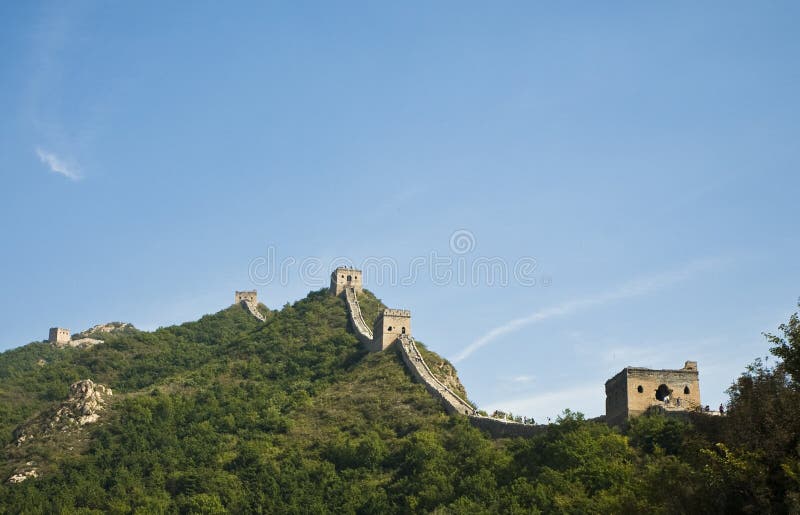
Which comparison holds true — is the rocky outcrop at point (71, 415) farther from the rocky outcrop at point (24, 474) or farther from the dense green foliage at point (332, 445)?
the rocky outcrop at point (24, 474)

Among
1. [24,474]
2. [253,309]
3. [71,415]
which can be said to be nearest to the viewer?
[24,474]

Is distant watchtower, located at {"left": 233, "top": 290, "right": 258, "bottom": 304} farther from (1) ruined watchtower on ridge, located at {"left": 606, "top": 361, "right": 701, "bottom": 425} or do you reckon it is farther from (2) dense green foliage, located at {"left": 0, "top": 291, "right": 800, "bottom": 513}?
(1) ruined watchtower on ridge, located at {"left": 606, "top": 361, "right": 701, "bottom": 425}

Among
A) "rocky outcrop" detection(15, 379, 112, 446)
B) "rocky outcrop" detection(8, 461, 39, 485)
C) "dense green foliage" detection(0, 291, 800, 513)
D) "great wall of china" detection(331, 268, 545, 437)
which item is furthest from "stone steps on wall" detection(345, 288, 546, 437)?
"rocky outcrop" detection(8, 461, 39, 485)

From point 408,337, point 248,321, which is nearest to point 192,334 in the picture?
point 248,321

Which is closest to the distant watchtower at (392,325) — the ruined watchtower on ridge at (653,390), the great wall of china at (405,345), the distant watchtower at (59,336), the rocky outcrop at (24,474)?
the great wall of china at (405,345)

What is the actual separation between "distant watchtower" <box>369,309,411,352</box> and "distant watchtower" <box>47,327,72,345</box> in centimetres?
7030

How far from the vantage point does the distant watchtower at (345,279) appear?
10156cm

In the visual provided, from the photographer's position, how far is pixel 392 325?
82938 millimetres

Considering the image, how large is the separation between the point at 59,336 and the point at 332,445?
267 ft

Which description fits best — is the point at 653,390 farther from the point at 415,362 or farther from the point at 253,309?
the point at 253,309

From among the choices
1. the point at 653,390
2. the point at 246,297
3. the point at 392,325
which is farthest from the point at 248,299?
the point at 653,390

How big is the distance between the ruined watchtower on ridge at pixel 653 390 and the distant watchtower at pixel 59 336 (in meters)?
101

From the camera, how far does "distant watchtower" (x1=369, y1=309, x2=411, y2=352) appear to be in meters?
82.9

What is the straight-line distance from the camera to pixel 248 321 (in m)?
116
